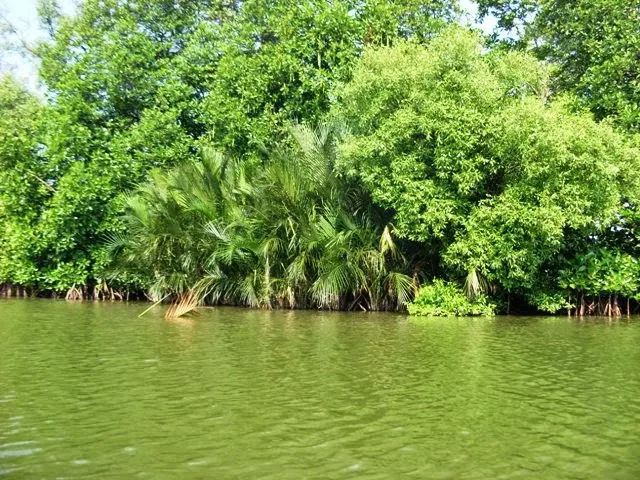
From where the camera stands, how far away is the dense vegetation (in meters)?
19.4

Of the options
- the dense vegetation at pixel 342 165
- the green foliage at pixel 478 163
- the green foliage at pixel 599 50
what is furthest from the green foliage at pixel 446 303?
the green foliage at pixel 599 50

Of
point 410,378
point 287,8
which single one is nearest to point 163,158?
point 287,8

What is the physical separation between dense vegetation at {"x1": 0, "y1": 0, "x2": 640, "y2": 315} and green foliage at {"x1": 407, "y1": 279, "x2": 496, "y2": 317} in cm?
6

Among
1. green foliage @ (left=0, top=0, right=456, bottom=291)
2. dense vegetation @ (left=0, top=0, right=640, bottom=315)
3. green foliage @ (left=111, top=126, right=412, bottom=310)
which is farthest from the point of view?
green foliage @ (left=0, top=0, right=456, bottom=291)

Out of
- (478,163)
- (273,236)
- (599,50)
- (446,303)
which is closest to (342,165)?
(273,236)

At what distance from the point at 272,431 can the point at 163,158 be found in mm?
23439

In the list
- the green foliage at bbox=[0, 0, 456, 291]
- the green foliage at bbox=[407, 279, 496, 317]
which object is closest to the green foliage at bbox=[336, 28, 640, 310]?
the green foliage at bbox=[407, 279, 496, 317]

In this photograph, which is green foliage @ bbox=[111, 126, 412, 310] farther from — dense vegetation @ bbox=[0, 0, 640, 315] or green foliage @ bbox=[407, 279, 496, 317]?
green foliage @ bbox=[407, 279, 496, 317]

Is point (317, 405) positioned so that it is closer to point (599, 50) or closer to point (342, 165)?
point (342, 165)

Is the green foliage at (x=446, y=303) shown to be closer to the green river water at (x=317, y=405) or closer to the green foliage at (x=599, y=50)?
the green river water at (x=317, y=405)

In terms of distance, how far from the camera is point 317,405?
769 centimetres

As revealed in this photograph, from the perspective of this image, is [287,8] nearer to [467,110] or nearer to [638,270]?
[467,110]

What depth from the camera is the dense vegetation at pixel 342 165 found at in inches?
763

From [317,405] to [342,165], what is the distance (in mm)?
14148
